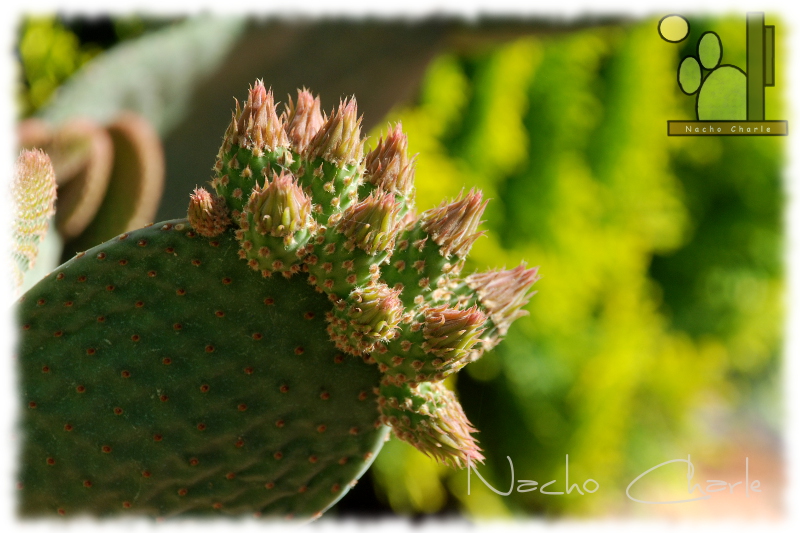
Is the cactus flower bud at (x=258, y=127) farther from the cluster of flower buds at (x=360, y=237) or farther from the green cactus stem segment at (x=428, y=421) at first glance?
the green cactus stem segment at (x=428, y=421)

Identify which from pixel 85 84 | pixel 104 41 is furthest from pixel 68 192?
pixel 104 41

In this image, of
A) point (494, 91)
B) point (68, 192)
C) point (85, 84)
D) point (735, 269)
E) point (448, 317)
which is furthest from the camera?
point (735, 269)

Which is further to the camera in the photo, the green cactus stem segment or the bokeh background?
the bokeh background

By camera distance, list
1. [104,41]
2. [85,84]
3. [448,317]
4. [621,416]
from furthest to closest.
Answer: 1. [621,416]
2. [104,41]
3. [85,84]
4. [448,317]

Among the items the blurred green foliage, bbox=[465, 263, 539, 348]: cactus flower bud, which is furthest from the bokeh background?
bbox=[465, 263, 539, 348]: cactus flower bud

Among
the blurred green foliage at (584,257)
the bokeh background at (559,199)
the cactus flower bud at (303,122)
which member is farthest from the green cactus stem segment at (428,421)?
the blurred green foliage at (584,257)

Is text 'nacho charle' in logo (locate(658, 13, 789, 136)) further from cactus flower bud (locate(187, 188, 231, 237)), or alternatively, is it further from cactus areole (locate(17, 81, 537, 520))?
cactus flower bud (locate(187, 188, 231, 237))

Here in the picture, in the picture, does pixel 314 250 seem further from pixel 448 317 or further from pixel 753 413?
pixel 753 413
